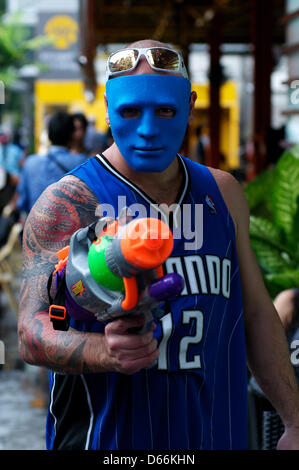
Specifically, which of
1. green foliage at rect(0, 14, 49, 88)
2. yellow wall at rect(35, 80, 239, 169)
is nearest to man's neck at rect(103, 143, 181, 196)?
yellow wall at rect(35, 80, 239, 169)

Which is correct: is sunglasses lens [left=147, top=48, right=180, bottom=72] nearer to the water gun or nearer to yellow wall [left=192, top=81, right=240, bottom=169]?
the water gun

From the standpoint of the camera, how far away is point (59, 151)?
5.23m

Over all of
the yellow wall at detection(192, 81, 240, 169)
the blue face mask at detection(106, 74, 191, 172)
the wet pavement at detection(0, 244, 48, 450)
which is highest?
the yellow wall at detection(192, 81, 240, 169)

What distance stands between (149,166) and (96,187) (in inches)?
6.6

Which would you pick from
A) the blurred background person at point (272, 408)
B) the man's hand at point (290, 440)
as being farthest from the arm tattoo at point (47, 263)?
the blurred background person at point (272, 408)

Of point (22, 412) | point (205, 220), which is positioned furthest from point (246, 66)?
point (205, 220)

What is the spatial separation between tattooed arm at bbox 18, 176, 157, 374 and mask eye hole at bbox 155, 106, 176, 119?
280mm

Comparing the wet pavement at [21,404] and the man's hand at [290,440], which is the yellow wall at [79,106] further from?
the man's hand at [290,440]

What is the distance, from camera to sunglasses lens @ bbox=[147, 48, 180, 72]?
181cm

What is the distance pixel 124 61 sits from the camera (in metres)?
1.82

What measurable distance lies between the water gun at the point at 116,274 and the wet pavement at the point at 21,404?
3.30 meters

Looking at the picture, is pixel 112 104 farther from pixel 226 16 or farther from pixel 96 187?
pixel 226 16

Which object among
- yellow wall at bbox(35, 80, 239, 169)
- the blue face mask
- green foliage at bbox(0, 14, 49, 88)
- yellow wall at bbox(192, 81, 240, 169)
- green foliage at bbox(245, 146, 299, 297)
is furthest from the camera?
green foliage at bbox(0, 14, 49, 88)

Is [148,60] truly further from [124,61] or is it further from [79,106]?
[79,106]
